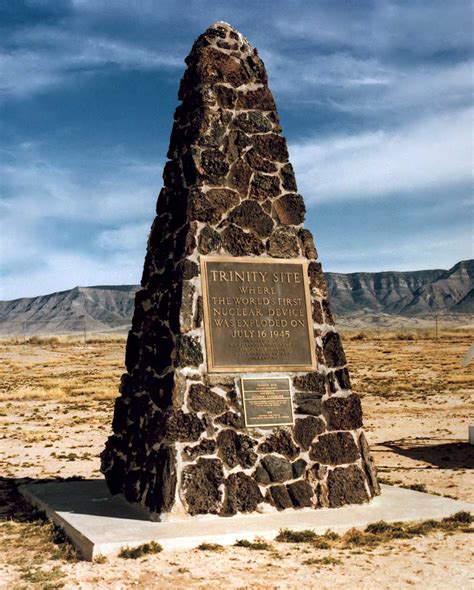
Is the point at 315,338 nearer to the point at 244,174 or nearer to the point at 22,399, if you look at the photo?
the point at 244,174

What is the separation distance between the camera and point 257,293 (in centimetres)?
889

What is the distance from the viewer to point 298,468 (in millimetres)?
8492

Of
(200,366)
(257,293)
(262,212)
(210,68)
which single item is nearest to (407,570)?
(200,366)

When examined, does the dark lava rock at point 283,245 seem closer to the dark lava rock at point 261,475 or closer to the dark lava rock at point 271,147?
the dark lava rock at point 271,147

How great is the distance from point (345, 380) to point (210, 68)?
149 inches

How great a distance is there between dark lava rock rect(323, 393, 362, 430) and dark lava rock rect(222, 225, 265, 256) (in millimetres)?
1826

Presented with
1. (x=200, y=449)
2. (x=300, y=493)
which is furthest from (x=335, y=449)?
(x=200, y=449)

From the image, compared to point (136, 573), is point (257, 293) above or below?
above

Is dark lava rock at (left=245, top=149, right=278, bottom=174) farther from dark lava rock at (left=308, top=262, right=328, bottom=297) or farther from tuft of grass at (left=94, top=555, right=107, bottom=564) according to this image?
tuft of grass at (left=94, top=555, right=107, bottom=564)

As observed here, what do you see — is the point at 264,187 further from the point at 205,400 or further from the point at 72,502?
the point at 72,502

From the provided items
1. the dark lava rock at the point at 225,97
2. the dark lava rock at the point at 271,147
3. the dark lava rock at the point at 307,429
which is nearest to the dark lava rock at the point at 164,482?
the dark lava rock at the point at 307,429

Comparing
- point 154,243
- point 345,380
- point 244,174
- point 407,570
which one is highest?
point 244,174

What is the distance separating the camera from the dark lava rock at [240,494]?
8102 millimetres

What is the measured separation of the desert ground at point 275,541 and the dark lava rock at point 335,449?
1.09 m
